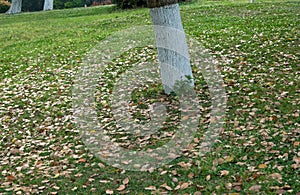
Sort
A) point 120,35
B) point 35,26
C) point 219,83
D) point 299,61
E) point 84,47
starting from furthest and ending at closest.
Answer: point 35,26 → point 120,35 → point 84,47 → point 299,61 → point 219,83

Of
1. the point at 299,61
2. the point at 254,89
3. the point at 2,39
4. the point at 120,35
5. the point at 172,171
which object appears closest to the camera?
the point at 172,171

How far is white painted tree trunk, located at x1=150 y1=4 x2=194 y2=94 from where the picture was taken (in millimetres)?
7945

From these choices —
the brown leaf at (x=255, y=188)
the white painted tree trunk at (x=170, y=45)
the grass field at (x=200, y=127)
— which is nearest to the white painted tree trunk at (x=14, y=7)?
the grass field at (x=200, y=127)

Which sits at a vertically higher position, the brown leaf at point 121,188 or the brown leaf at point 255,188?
the brown leaf at point 255,188

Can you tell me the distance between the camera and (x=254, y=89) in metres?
7.98

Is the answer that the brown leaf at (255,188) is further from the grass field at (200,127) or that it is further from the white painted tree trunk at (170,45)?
the white painted tree trunk at (170,45)

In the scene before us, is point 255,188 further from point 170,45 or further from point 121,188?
point 170,45

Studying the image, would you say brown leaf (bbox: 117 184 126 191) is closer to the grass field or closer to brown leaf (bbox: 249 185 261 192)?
the grass field

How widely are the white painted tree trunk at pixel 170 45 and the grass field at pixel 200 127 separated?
566 millimetres

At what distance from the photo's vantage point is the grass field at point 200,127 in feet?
17.4

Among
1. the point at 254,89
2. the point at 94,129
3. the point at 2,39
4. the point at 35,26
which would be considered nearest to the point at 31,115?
the point at 94,129

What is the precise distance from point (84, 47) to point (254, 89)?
7.49 metres

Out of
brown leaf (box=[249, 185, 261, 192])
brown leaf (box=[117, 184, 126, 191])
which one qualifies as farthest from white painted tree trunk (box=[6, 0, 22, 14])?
brown leaf (box=[249, 185, 261, 192])

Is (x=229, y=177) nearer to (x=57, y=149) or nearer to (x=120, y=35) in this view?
(x=57, y=149)
